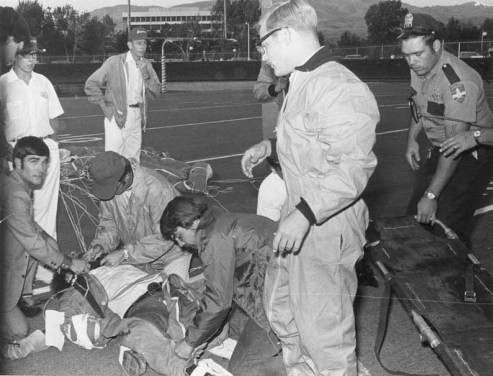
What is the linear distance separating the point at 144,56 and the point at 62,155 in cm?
42

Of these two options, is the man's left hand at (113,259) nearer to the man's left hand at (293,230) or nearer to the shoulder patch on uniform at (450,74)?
the man's left hand at (293,230)

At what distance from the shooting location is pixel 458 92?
240cm

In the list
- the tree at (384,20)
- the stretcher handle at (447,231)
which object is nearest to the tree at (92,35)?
the tree at (384,20)

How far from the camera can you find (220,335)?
Answer: 2.37m

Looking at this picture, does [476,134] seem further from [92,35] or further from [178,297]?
[92,35]

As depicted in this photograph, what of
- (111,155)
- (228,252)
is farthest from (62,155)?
(228,252)

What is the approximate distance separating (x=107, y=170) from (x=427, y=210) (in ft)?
3.84

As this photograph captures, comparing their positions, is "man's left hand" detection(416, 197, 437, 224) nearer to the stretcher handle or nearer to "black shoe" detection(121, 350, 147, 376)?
the stretcher handle

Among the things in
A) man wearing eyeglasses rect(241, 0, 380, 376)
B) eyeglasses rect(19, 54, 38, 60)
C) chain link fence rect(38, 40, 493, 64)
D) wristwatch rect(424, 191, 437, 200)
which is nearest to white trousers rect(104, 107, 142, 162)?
chain link fence rect(38, 40, 493, 64)

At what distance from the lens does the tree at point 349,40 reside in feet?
7.75

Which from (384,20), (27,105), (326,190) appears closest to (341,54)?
(384,20)

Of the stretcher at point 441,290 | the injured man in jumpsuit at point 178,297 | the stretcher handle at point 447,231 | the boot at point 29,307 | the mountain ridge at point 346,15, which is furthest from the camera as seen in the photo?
the stretcher handle at point 447,231

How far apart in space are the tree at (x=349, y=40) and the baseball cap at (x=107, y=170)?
876 mm

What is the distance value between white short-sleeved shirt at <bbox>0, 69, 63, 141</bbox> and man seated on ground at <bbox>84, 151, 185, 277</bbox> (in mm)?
412
